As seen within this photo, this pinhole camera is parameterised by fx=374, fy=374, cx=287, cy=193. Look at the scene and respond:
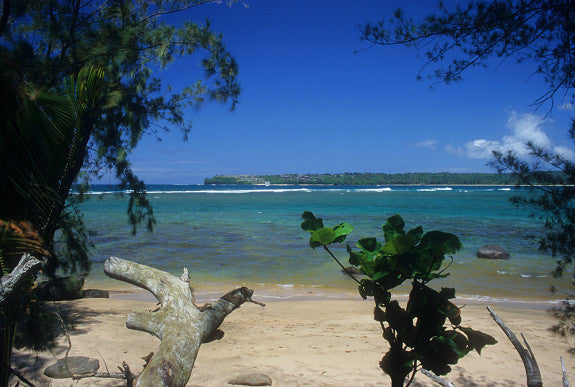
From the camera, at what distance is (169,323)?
9.50 ft

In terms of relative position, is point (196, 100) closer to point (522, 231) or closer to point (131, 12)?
point (131, 12)

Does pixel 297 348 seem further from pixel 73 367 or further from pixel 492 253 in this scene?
pixel 492 253

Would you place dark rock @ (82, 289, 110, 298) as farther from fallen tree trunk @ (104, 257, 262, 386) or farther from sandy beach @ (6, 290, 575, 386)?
fallen tree trunk @ (104, 257, 262, 386)

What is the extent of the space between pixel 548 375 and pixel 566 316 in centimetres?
186

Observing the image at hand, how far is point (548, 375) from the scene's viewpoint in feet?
15.0

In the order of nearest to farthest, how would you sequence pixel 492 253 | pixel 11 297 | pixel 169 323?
pixel 11 297
pixel 169 323
pixel 492 253

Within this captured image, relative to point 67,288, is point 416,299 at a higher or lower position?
higher

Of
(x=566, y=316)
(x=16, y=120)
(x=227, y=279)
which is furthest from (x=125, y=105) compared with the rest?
(x=227, y=279)

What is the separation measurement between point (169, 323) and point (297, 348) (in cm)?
306

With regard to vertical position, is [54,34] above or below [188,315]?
above

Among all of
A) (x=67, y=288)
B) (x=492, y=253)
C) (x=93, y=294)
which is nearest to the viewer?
(x=67, y=288)

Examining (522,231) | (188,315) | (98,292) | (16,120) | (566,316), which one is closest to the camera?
(16,120)

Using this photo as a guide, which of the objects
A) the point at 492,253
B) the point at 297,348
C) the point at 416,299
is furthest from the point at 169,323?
the point at 492,253

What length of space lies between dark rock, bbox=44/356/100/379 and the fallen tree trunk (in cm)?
151
